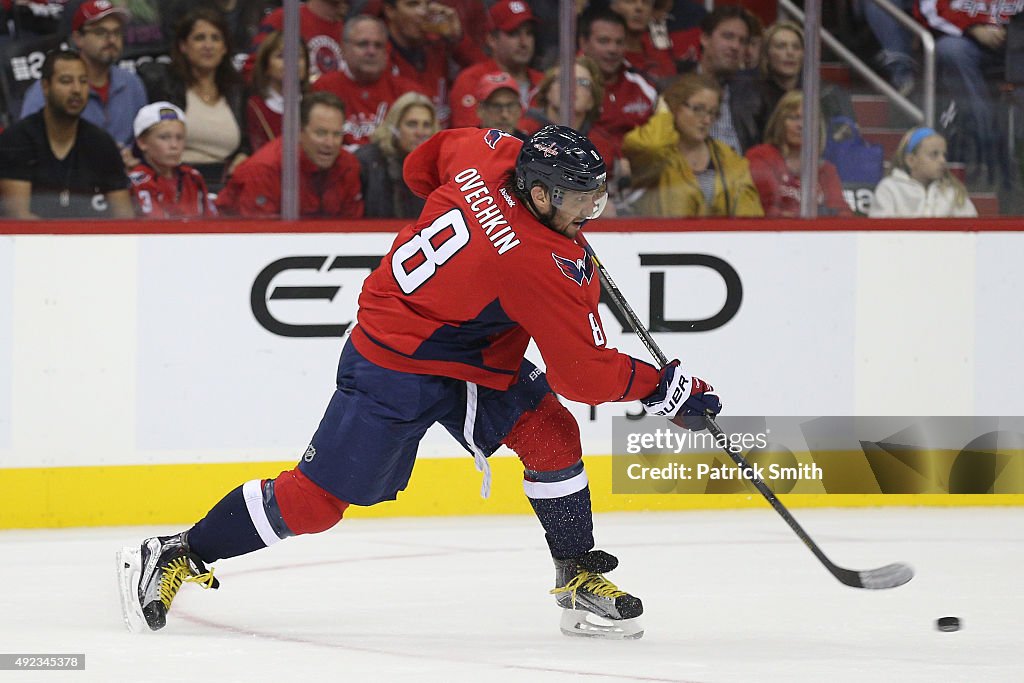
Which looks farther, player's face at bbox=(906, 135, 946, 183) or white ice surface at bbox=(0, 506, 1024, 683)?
player's face at bbox=(906, 135, 946, 183)

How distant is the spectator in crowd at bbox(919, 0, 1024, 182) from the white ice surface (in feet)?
4.01

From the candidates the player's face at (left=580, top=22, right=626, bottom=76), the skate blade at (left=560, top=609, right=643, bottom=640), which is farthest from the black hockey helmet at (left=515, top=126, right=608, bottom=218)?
the player's face at (left=580, top=22, right=626, bottom=76)

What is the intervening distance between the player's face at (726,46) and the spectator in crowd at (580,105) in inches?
14.6

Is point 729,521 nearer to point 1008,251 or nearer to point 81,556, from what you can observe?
point 1008,251

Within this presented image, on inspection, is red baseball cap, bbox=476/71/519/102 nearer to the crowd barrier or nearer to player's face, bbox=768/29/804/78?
the crowd barrier

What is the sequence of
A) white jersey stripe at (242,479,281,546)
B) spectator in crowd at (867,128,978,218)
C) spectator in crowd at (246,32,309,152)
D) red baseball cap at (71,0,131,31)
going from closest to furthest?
white jersey stripe at (242,479,281,546)
red baseball cap at (71,0,131,31)
spectator in crowd at (246,32,309,152)
spectator in crowd at (867,128,978,218)

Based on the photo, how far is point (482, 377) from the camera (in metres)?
3.37

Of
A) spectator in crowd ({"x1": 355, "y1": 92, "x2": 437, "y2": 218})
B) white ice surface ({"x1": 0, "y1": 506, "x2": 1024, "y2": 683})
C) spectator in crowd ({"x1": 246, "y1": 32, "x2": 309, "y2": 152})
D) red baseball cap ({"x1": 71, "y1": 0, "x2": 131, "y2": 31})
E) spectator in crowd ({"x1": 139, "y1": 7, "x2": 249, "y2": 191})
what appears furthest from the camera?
spectator in crowd ({"x1": 355, "y1": 92, "x2": 437, "y2": 218})

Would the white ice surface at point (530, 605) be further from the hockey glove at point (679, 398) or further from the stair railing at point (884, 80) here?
the stair railing at point (884, 80)

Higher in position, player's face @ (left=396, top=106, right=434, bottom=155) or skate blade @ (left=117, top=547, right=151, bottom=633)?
player's face @ (left=396, top=106, right=434, bottom=155)

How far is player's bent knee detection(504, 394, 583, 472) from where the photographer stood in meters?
3.43

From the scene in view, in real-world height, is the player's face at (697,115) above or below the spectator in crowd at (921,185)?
above

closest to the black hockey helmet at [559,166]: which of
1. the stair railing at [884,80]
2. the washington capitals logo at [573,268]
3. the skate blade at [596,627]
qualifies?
the washington capitals logo at [573,268]

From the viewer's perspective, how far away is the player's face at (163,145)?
4.88 meters
